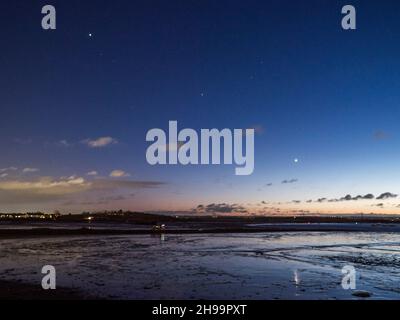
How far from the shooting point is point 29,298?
47.6 feet

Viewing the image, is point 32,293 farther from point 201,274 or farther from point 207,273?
point 207,273

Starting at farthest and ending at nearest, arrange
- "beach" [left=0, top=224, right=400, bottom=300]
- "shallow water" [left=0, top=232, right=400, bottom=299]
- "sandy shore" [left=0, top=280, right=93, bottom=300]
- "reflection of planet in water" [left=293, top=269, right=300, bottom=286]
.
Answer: "reflection of planet in water" [left=293, top=269, right=300, bottom=286] → "shallow water" [left=0, top=232, right=400, bottom=299] → "beach" [left=0, top=224, right=400, bottom=300] → "sandy shore" [left=0, top=280, right=93, bottom=300]

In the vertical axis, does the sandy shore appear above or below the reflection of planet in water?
above

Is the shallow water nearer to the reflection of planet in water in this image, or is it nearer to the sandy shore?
the reflection of planet in water

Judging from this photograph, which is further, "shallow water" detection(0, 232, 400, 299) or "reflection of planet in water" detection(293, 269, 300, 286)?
"reflection of planet in water" detection(293, 269, 300, 286)

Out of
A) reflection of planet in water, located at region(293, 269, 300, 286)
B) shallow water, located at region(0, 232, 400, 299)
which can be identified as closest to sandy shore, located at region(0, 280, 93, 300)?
shallow water, located at region(0, 232, 400, 299)

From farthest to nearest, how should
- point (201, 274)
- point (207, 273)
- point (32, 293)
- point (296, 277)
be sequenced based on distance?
1. point (207, 273)
2. point (201, 274)
3. point (296, 277)
4. point (32, 293)

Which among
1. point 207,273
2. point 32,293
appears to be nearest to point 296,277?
point 207,273

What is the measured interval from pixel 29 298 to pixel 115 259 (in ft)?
36.9

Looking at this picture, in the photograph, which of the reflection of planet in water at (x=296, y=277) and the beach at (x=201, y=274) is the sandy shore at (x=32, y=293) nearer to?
the beach at (x=201, y=274)

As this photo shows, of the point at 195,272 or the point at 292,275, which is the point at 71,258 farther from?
the point at 292,275

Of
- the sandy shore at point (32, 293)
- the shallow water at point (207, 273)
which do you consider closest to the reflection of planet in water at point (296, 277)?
the shallow water at point (207, 273)

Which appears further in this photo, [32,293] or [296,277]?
[296,277]
